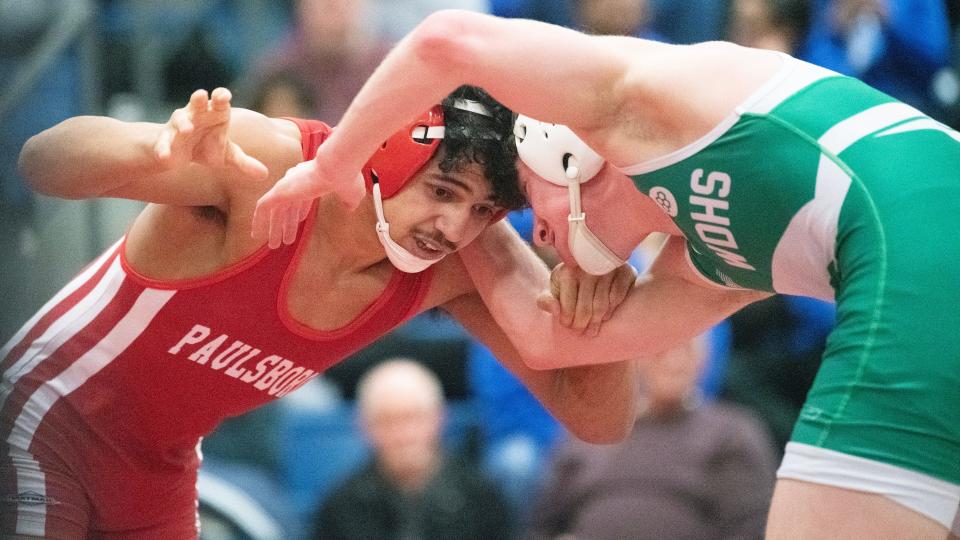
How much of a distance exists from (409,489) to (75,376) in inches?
92.1

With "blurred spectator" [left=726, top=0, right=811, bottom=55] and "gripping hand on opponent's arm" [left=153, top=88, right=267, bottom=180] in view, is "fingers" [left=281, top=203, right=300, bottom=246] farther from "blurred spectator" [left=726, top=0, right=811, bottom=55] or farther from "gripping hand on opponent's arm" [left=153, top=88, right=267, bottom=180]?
"blurred spectator" [left=726, top=0, right=811, bottom=55]

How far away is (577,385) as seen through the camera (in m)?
3.75

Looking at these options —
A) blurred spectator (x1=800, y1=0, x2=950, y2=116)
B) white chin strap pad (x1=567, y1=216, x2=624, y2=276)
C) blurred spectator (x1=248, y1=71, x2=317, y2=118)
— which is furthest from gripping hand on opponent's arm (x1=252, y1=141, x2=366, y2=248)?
blurred spectator (x1=800, y1=0, x2=950, y2=116)

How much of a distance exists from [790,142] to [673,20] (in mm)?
4429

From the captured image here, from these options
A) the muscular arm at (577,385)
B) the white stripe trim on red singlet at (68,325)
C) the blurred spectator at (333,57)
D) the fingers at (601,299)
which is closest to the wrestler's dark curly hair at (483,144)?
the fingers at (601,299)

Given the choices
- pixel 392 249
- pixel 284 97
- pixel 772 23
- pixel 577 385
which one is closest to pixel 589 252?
pixel 392 249

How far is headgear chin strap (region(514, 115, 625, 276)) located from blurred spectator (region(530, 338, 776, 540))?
2.11 metres

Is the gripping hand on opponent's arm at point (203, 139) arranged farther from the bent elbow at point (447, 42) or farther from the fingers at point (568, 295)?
the fingers at point (568, 295)

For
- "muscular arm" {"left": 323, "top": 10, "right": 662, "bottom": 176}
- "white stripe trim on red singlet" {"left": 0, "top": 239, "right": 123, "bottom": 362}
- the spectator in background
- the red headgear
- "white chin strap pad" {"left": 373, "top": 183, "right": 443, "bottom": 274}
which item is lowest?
the spectator in background

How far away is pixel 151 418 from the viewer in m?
3.47

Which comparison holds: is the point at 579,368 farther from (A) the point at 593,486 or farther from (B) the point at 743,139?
(A) the point at 593,486

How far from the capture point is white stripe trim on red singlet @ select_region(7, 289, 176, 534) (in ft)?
10.8

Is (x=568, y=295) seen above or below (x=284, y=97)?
above

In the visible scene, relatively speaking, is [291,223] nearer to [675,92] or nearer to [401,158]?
[401,158]
